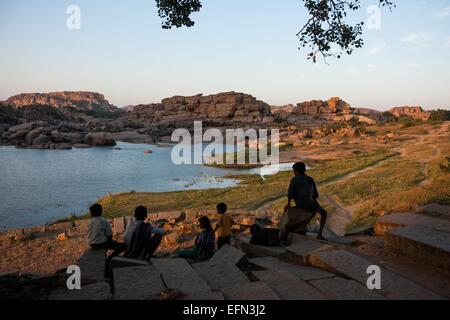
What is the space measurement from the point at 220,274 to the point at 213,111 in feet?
308

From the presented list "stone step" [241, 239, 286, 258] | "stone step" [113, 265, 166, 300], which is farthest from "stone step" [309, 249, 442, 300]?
"stone step" [113, 265, 166, 300]

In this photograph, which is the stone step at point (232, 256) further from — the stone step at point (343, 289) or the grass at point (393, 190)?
the grass at point (393, 190)

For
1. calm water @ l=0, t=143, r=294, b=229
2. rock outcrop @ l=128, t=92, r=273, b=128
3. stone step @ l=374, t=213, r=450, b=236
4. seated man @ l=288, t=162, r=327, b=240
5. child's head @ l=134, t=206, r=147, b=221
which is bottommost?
calm water @ l=0, t=143, r=294, b=229

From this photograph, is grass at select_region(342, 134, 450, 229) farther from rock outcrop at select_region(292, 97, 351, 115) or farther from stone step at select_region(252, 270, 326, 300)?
rock outcrop at select_region(292, 97, 351, 115)

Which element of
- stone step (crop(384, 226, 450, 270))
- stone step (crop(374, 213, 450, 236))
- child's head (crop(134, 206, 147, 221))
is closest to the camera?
stone step (crop(384, 226, 450, 270))

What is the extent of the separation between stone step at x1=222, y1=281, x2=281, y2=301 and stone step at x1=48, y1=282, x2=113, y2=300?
1577 millimetres

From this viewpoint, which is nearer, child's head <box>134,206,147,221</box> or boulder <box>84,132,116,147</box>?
child's head <box>134,206,147,221</box>

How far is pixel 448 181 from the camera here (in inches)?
524

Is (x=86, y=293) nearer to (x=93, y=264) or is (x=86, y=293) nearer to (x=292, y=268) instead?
(x=93, y=264)

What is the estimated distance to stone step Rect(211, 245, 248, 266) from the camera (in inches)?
269

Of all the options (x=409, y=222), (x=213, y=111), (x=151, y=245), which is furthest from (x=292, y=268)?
(x=213, y=111)

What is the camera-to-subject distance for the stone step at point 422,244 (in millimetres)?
5977
